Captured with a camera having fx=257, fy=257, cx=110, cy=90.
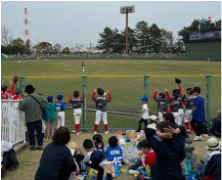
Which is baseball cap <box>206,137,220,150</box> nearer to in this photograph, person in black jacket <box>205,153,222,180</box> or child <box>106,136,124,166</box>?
person in black jacket <box>205,153,222,180</box>

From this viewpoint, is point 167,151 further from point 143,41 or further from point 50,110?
point 143,41

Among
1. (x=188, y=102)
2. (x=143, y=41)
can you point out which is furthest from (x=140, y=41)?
(x=188, y=102)

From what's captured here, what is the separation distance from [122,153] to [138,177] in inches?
42.0

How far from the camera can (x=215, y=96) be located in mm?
10539

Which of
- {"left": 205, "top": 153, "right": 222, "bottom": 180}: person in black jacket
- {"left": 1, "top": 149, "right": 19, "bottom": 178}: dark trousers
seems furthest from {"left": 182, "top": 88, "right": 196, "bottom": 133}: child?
{"left": 1, "top": 149, "right": 19, "bottom": 178}: dark trousers

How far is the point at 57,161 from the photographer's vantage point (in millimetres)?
3516

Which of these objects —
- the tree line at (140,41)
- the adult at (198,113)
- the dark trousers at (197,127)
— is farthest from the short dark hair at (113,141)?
the tree line at (140,41)

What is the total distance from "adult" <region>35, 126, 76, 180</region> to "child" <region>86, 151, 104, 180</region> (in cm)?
98

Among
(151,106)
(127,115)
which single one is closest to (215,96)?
(151,106)

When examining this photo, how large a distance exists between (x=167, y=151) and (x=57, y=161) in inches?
58.9

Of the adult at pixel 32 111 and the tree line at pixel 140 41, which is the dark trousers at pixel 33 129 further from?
the tree line at pixel 140 41

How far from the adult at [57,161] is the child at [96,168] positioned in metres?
0.98

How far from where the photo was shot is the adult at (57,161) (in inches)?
138

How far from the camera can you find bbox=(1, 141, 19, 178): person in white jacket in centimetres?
554
